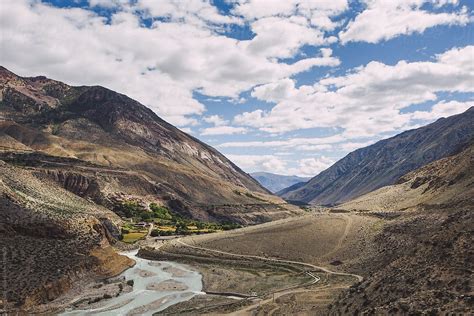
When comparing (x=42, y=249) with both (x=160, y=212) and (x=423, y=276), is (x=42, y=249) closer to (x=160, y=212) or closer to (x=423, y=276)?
(x=423, y=276)

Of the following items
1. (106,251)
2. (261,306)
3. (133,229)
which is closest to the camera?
(261,306)

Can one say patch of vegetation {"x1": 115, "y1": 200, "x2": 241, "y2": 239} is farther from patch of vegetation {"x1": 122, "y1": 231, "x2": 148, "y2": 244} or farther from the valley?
the valley

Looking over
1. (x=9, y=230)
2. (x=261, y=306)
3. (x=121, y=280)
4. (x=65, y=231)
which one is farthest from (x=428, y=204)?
(x=9, y=230)

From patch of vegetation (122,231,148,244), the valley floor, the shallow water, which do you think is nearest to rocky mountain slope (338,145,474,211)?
the valley floor

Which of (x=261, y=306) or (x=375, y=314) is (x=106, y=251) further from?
(x=375, y=314)

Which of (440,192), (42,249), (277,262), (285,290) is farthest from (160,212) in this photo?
(285,290)

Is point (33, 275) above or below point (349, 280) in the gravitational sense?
above

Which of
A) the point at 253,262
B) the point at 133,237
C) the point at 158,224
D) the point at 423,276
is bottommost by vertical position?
the point at 253,262

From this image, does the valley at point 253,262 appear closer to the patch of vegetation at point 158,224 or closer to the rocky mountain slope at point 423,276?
the rocky mountain slope at point 423,276
